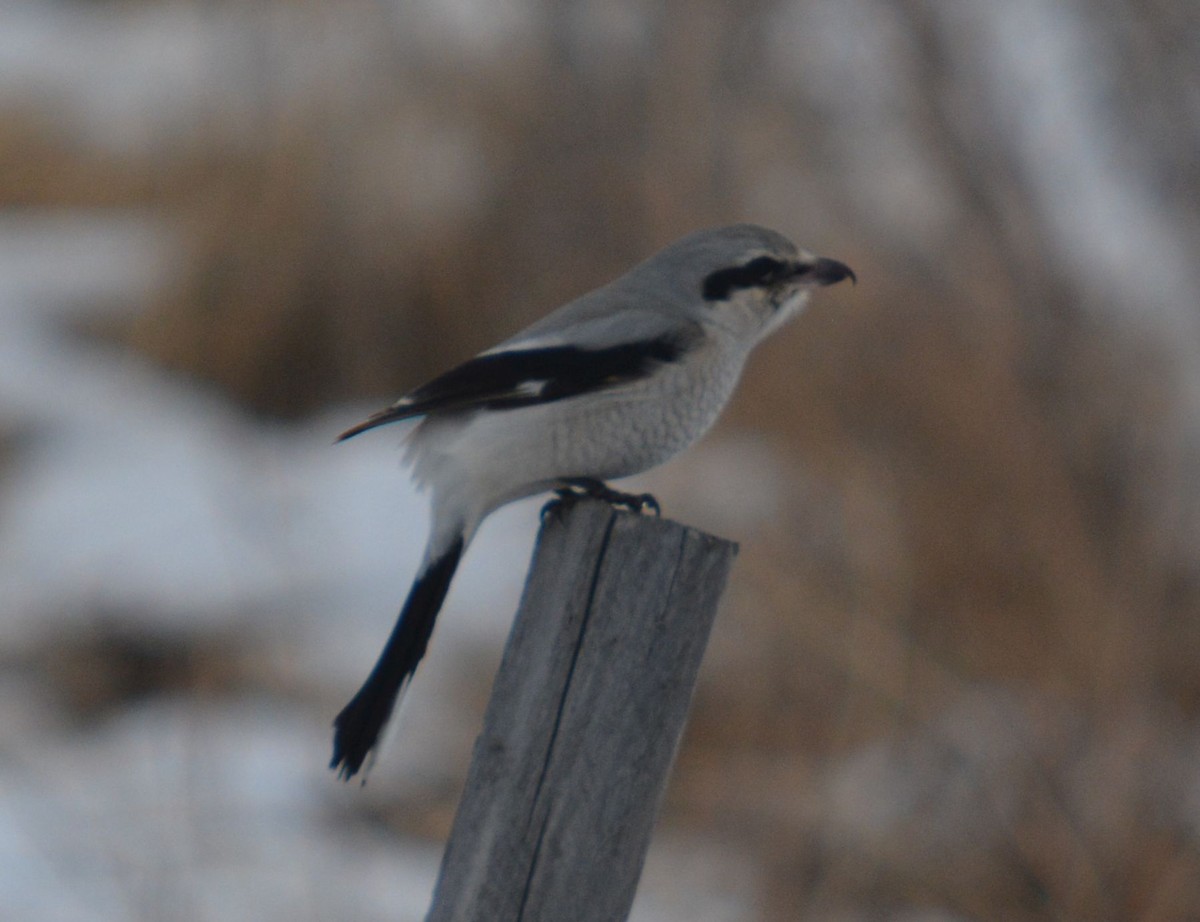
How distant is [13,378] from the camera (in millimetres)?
6992

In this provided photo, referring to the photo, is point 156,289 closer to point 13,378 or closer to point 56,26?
point 13,378

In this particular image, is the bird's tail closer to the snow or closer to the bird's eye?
the bird's eye

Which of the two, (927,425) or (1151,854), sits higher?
(927,425)

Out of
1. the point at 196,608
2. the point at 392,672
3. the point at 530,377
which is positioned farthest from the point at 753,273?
the point at 196,608

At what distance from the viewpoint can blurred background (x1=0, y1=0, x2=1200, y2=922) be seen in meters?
3.86

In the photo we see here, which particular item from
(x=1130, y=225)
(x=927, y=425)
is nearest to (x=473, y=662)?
(x=927, y=425)

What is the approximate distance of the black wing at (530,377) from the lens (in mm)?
1727

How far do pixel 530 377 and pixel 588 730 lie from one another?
1.85 ft

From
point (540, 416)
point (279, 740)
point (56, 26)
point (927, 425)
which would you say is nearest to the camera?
point (540, 416)

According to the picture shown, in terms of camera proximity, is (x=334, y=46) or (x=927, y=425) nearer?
(x=927, y=425)

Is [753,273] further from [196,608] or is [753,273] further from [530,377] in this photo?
[196,608]

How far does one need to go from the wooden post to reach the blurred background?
2025mm

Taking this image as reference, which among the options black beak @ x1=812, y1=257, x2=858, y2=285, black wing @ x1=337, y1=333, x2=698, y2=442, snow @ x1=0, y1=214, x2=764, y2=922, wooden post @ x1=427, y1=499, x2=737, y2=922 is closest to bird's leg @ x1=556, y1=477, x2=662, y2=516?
black wing @ x1=337, y1=333, x2=698, y2=442

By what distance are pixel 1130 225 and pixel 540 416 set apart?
13.9 ft
